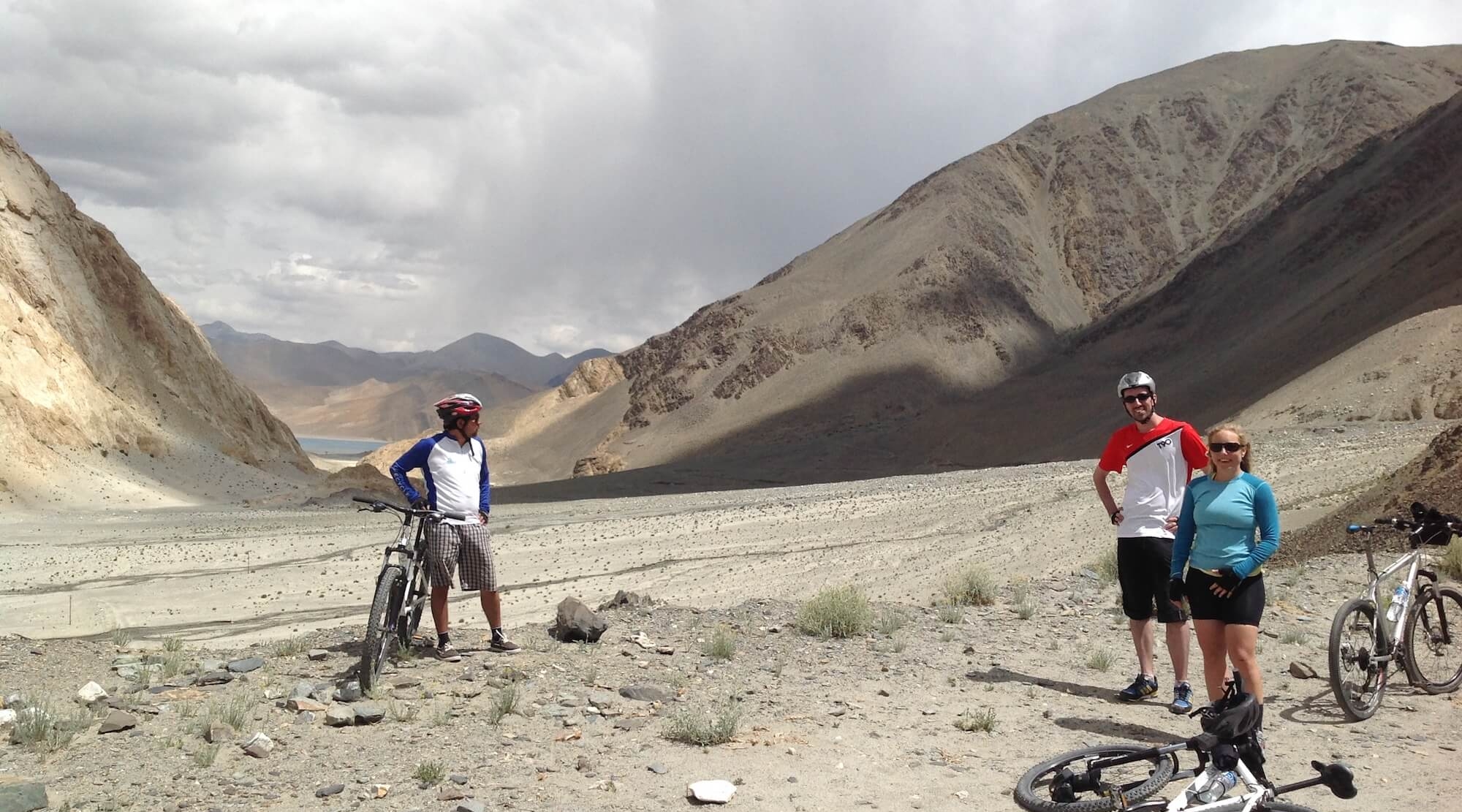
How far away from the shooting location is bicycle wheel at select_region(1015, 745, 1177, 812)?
3.84 meters

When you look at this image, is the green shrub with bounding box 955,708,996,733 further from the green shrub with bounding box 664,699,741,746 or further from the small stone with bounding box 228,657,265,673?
the small stone with bounding box 228,657,265,673

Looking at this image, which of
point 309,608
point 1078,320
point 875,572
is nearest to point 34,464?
point 309,608

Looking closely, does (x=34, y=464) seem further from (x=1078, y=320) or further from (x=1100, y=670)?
(x=1078, y=320)

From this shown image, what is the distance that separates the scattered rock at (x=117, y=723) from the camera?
230 inches

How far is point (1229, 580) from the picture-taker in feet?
17.4

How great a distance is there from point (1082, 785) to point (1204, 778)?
1018 mm

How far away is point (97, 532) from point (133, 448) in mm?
11657

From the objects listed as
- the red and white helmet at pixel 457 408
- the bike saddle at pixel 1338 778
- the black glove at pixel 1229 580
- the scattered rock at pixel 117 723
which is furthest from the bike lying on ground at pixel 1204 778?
the scattered rock at pixel 117 723

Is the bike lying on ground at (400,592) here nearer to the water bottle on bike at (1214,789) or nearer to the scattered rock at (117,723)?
the scattered rock at (117,723)

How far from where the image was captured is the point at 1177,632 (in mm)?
6496

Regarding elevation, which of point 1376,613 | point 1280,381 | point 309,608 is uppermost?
point 1280,381

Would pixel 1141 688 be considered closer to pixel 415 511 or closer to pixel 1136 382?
pixel 1136 382

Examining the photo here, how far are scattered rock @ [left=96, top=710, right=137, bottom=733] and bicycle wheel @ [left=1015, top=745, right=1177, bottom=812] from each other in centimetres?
475

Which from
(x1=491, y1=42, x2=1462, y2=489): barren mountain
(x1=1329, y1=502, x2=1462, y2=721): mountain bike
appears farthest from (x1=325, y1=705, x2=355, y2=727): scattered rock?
(x1=491, y1=42, x2=1462, y2=489): barren mountain
